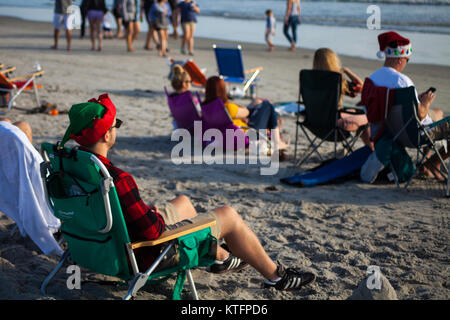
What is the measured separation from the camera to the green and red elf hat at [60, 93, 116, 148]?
105 inches

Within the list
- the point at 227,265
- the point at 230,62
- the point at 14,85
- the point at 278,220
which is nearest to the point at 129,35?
the point at 230,62

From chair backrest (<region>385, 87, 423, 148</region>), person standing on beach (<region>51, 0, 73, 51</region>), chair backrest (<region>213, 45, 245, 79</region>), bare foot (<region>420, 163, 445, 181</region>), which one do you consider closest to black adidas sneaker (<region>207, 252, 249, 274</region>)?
chair backrest (<region>385, 87, 423, 148</region>)

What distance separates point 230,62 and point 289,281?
626 cm

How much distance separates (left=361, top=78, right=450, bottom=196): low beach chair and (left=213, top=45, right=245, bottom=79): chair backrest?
388 centimetres

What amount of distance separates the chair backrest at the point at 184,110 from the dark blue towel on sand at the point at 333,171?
147 centimetres

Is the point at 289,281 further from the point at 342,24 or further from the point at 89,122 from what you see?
the point at 342,24

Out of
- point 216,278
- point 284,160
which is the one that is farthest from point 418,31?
point 216,278

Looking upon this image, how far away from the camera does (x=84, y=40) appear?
1667 centimetres

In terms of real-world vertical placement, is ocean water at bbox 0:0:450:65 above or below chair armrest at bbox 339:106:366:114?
above

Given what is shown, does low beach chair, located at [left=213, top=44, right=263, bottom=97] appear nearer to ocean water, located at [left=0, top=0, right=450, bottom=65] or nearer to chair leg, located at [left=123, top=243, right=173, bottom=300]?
chair leg, located at [left=123, top=243, right=173, bottom=300]

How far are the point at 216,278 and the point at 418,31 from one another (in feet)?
72.2

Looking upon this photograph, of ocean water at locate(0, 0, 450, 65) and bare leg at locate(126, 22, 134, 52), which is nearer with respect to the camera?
bare leg at locate(126, 22, 134, 52)

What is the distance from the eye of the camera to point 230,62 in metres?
8.91
